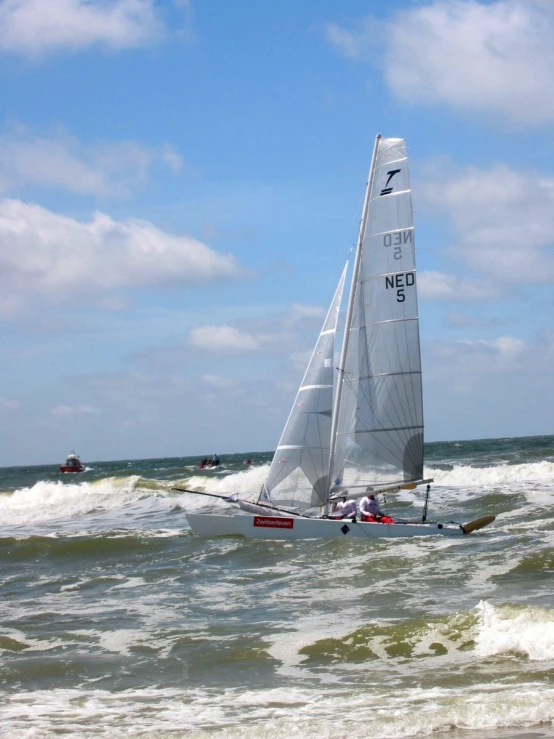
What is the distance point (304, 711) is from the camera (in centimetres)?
978

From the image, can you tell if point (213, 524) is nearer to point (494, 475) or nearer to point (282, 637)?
point (282, 637)

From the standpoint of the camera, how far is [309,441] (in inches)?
900

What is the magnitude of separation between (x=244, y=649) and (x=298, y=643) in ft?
2.46

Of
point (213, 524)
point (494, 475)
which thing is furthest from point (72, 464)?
point (213, 524)

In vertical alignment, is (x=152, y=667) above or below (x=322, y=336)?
below

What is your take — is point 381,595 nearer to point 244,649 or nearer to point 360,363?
point 244,649

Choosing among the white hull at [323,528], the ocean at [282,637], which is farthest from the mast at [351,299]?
the ocean at [282,637]

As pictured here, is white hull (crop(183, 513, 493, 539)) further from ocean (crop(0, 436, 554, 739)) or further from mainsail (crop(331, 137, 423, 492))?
mainsail (crop(331, 137, 423, 492))

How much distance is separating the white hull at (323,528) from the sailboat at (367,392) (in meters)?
0.05

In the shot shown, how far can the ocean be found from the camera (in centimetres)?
956

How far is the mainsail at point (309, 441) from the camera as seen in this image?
74.6 ft

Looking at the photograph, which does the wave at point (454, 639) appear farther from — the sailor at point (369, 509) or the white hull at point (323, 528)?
the sailor at point (369, 509)

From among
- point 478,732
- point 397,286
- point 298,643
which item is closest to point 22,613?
Result: point 298,643

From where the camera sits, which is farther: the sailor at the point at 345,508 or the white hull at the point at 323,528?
the sailor at the point at 345,508
